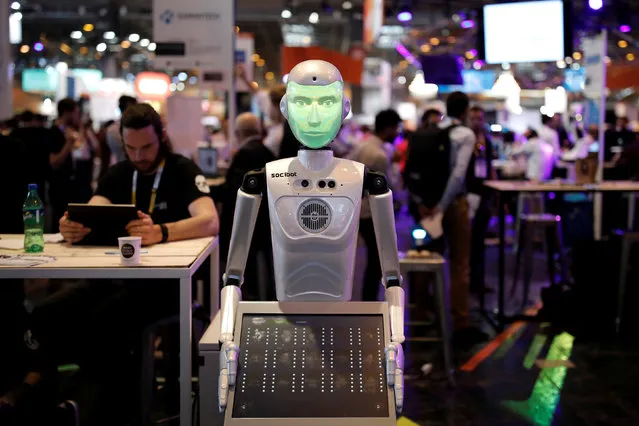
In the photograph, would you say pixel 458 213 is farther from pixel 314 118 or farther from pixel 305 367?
pixel 305 367

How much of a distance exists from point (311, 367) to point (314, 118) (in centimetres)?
79

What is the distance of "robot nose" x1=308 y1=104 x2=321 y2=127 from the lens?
8.14 feet

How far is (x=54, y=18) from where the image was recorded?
65.7 ft

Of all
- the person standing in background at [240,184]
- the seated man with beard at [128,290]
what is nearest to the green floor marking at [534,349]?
the person standing in background at [240,184]

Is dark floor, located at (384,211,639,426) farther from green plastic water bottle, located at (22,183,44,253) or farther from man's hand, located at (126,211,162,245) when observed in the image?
green plastic water bottle, located at (22,183,44,253)

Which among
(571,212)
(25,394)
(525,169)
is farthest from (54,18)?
(25,394)

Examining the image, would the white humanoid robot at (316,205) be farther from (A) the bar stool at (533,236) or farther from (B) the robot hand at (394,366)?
(A) the bar stool at (533,236)

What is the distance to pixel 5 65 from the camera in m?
6.73

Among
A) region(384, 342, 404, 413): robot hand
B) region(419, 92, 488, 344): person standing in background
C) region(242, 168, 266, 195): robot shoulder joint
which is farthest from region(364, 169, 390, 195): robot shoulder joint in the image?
region(419, 92, 488, 344): person standing in background

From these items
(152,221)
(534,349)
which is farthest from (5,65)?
(534,349)

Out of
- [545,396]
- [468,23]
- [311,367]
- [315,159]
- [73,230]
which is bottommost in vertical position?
[545,396]

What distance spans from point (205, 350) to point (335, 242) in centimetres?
56

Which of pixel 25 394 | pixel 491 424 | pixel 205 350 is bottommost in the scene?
pixel 491 424

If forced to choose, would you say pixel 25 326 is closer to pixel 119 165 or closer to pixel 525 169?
pixel 119 165
